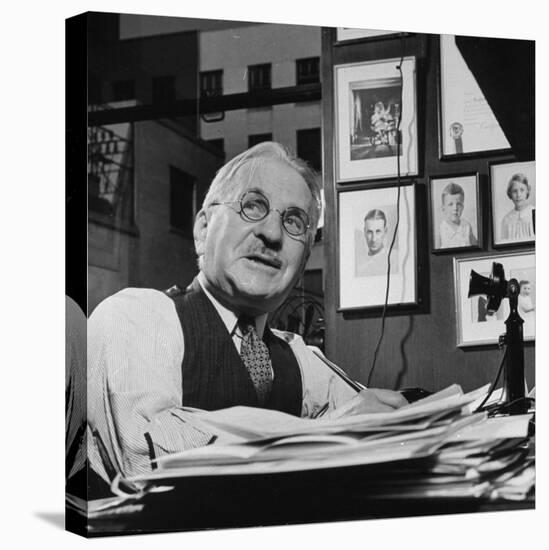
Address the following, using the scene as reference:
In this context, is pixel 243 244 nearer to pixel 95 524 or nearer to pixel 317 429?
pixel 317 429

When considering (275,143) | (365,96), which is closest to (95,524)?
(275,143)

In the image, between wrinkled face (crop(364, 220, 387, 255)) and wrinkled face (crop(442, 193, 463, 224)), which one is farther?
wrinkled face (crop(442, 193, 463, 224))

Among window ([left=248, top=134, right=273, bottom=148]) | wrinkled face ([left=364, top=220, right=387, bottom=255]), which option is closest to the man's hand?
wrinkled face ([left=364, top=220, right=387, bottom=255])

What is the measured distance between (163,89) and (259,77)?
1.76ft

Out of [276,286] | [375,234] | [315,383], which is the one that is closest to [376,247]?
[375,234]

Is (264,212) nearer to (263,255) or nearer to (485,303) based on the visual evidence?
(263,255)

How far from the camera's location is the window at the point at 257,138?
262 inches

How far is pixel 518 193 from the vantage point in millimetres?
7320

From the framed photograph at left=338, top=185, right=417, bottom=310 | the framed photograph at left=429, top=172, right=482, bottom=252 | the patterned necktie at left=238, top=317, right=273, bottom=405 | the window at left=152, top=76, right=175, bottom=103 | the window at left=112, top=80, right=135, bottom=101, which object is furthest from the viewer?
the framed photograph at left=429, top=172, right=482, bottom=252

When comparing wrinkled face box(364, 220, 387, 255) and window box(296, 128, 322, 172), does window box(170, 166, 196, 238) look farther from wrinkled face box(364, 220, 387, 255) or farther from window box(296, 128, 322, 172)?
wrinkled face box(364, 220, 387, 255)

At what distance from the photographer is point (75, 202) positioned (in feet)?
20.8

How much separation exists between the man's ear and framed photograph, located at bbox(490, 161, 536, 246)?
1.70 m

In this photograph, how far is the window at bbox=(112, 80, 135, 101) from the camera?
633cm

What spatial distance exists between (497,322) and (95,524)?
2459mm
